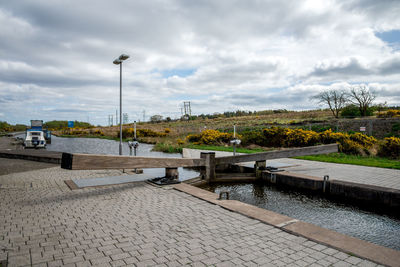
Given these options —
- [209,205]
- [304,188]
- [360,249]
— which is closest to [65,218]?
[209,205]

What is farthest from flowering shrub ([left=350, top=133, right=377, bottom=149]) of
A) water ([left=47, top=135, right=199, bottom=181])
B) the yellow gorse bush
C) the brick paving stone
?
the brick paving stone

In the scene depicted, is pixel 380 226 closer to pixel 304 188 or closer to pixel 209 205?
pixel 304 188

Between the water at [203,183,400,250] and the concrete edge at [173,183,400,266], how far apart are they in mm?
1445

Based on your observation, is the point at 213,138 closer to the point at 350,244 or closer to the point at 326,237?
the point at 326,237

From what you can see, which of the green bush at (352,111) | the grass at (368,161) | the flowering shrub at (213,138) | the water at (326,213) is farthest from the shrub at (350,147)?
the green bush at (352,111)

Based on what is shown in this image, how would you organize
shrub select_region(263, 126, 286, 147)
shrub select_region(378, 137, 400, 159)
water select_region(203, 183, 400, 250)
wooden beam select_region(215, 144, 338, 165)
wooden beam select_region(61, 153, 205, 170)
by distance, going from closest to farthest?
water select_region(203, 183, 400, 250) < wooden beam select_region(61, 153, 205, 170) < wooden beam select_region(215, 144, 338, 165) < shrub select_region(378, 137, 400, 159) < shrub select_region(263, 126, 286, 147)

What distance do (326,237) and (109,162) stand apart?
5037mm

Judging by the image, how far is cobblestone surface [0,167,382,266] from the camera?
3.05 metres

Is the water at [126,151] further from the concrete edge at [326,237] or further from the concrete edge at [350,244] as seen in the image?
the concrete edge at [350,244]

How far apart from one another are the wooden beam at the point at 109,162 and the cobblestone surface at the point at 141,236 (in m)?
0.83

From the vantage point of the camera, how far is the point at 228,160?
985cm

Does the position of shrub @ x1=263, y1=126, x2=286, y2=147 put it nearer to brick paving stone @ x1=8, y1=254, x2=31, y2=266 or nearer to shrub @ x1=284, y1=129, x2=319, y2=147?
shrub @ x1=284, y1=129, x2=319, y2=147

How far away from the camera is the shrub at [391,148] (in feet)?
41.5

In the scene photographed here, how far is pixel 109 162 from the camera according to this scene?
6.28m
